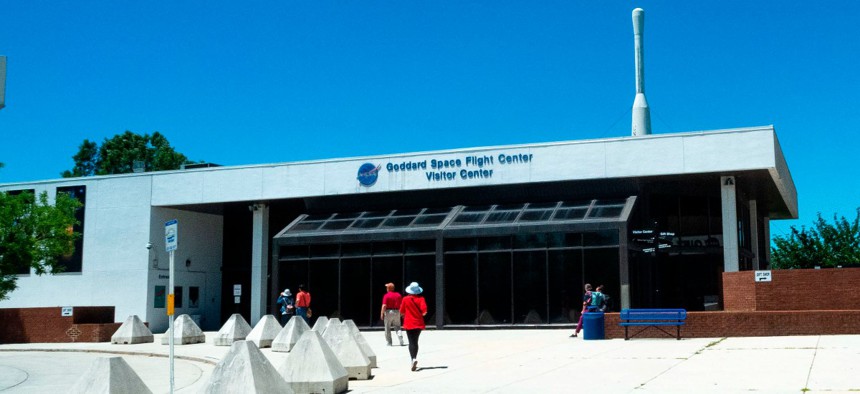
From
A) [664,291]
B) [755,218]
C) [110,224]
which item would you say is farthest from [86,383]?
[755,218]

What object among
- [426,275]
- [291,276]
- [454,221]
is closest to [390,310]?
[426,275]

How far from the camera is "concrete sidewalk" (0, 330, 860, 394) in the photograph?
44.4 feet

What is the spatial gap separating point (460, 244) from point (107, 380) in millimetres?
23229

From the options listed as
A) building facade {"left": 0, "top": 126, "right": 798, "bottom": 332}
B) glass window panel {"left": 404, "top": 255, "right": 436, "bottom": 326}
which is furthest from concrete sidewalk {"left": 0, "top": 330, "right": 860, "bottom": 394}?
glass window panel {"left": 404, "top": 255, "right": 436, "bottom": 326}

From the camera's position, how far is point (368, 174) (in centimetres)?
3597

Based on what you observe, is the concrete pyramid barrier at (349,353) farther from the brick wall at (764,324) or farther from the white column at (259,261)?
the white column at (259,261)

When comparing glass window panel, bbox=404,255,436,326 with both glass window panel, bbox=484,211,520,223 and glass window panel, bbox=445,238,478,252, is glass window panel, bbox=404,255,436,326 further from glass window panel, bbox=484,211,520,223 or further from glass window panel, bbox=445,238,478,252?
glass window panel, bbox=484,211,520,223

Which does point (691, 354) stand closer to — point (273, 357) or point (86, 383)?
point (273, 357)

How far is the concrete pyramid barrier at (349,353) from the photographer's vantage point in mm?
15422

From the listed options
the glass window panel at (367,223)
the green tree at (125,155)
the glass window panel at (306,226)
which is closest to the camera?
the glass window panel at (367,223)

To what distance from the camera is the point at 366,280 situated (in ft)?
115

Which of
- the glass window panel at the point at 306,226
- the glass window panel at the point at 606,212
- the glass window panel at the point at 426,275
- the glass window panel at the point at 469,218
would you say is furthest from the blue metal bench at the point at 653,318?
the glass window panel at the point at 306,226

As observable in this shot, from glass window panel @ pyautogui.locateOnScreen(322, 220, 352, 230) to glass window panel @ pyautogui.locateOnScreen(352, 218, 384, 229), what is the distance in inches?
16.3

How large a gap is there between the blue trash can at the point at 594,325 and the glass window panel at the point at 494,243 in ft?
29.8
